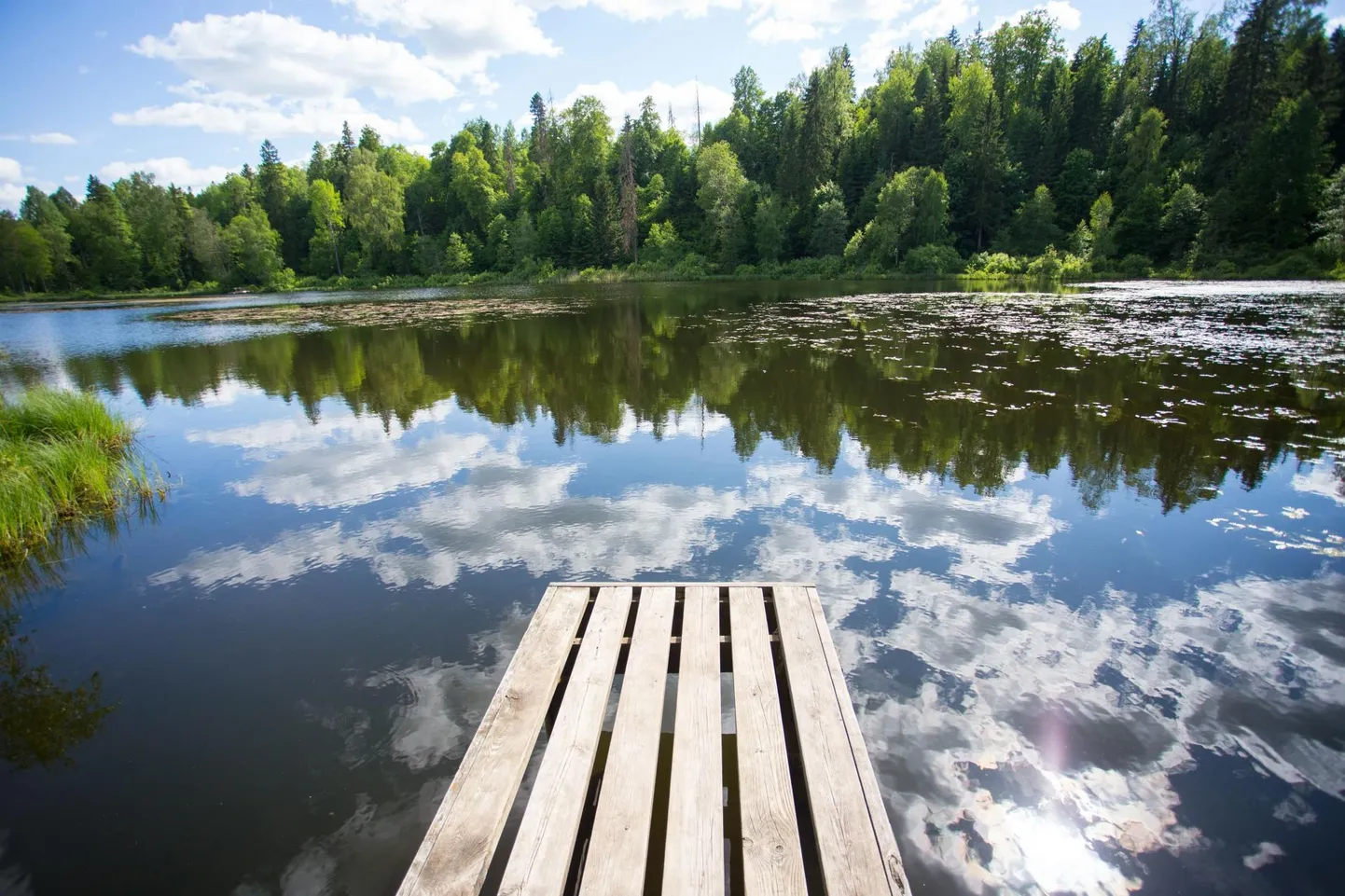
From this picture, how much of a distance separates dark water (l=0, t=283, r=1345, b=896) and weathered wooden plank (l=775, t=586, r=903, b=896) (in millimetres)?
551

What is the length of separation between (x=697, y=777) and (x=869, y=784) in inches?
29.4

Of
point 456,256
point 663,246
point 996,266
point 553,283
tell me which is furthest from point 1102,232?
point 456,256

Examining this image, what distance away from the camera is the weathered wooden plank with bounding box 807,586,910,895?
2.36 metres

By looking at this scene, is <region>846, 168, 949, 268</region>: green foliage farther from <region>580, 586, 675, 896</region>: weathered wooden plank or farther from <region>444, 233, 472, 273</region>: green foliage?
<region>580, 586, 675, 896</region>: weathered wooden plank

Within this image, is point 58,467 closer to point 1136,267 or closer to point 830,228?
point 1136,267

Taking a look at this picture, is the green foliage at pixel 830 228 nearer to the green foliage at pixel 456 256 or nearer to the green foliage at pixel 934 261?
the green foliage at pixel 934 261

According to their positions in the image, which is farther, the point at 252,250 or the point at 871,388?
the point at 252,250

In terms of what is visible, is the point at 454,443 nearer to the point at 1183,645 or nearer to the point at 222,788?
the point at 222,788

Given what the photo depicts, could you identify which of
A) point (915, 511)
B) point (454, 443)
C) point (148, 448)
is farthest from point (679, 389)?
point (148, 448)

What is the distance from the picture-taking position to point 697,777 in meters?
2.81

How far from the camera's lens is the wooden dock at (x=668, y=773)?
7.88 ft

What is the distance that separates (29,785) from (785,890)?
169 inches

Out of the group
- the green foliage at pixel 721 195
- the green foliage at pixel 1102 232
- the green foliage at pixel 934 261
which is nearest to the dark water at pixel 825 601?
the green foliage at pixel 934 261

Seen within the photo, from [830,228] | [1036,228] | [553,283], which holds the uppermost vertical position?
[830,228]
